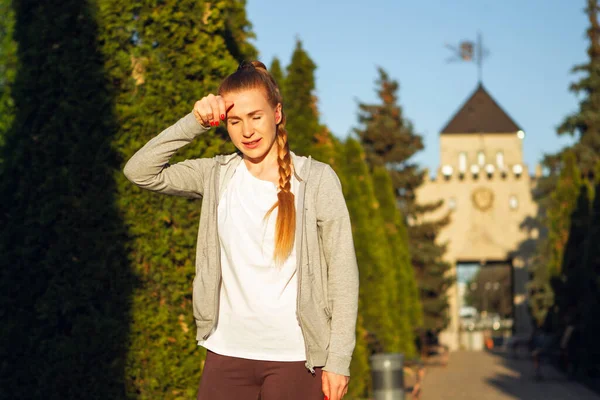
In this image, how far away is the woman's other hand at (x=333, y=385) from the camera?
3451mm

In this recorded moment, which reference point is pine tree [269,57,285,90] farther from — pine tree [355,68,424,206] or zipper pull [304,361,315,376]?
pine tree [355,68,424,206]

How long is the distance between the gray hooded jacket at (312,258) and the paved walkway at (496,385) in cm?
1417

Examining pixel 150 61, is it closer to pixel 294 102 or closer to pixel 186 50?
pixel 186 50

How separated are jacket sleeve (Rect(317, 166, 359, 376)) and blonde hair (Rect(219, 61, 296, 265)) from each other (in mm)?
126

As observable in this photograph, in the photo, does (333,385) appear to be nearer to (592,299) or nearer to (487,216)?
(592,299)

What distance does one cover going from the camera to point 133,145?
6949mm

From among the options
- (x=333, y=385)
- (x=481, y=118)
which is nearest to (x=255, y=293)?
(x=333, y=385)

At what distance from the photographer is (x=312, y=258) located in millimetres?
3506

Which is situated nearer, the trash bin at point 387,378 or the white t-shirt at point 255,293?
the white t-shirt at point 255,293

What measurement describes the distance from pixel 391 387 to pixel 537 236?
4176cm

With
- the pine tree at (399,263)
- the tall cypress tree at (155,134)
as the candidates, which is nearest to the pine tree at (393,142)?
the pine tree at (399,263)

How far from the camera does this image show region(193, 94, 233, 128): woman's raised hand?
352 centimetres

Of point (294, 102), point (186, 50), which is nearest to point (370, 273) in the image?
point (294, 102)

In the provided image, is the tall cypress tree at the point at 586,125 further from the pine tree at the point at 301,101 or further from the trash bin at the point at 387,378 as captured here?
the trash bin at the point at 387,378
